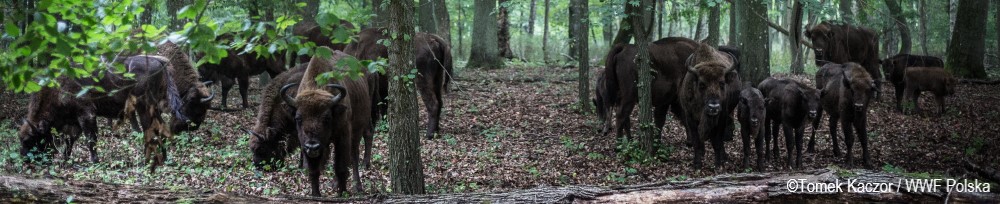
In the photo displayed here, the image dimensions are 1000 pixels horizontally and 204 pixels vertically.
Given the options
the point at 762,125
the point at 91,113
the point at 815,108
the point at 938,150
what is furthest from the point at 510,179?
the point at 938,150

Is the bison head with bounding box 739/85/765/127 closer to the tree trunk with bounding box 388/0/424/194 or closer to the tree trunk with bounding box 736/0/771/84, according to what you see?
the tree trunk with bounding box 736/0/771/84

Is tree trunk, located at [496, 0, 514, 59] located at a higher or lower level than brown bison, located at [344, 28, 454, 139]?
higher

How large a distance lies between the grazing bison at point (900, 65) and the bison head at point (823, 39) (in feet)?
3.88

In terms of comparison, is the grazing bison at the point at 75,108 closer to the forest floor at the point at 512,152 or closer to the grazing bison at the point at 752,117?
the forest floor at the point at 512,152

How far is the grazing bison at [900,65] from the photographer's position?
50.4 feet

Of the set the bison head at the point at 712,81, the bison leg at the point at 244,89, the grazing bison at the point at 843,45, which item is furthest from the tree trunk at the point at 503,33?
the bison head at the point at 712,81

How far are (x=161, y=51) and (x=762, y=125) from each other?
9.06 m

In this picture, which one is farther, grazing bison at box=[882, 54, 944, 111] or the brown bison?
grazing bison at box=[882, 54, 944, 111]

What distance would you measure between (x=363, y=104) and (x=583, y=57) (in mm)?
5438

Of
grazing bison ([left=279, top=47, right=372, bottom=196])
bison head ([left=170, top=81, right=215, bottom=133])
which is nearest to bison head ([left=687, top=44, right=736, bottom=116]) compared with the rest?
grazing bison ([left=279, top=47, right=372, bottom=196])

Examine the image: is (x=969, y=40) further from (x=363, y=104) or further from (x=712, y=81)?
(x=363, y=104)

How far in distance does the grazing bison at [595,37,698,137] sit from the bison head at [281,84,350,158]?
16.4 feet

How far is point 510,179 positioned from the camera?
30.7 feet

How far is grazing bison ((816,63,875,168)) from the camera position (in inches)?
→ 428
